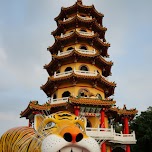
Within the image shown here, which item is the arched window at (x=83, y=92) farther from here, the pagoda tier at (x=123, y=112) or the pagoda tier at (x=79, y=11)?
the pagoda tier at (x=79, y=11)

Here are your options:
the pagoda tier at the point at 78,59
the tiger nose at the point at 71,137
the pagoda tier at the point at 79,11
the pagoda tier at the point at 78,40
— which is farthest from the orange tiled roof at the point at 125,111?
the tiger nose at the point at 71,137

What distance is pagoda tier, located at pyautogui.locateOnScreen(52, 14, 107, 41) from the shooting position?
21.7 m

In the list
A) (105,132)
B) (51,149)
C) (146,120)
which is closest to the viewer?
(51,149)

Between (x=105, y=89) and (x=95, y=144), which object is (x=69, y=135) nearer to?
(x=95, y=144)

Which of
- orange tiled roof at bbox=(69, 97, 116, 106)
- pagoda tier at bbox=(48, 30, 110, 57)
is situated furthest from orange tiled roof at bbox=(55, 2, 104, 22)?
orange tiled roof at bbox=(69, 97, 116, 106)

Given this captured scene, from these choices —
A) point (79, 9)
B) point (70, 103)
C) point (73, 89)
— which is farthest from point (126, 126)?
point (79, 9)

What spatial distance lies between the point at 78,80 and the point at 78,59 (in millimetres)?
1975

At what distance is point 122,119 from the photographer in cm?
1911

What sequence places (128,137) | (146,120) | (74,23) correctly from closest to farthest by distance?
(128,137), (74,23), (146,120)

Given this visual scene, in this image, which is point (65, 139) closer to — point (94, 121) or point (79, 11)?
point (94, 121)

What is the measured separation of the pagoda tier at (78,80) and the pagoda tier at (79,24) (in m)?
5.10

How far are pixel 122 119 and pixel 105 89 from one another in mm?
2730

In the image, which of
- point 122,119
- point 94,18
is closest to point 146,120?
point 122,119

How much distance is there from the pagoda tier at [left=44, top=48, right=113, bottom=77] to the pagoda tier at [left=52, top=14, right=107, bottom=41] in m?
3.08
